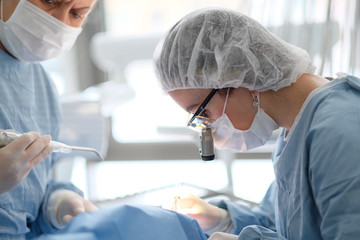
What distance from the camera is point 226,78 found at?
39.4 inches

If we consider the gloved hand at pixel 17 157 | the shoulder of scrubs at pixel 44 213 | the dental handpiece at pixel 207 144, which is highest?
the gloved hand at pixel 17 157

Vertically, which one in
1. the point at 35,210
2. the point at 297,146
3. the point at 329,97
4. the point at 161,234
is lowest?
the point at 35,210

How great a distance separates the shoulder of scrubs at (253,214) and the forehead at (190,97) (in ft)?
1.37

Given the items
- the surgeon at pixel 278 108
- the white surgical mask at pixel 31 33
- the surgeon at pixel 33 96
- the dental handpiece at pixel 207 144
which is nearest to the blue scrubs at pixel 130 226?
the surgeon at pixel 278 108

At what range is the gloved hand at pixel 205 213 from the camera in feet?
4.06

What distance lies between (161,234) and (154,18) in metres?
2.52

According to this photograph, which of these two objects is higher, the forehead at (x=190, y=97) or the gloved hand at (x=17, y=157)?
the forehead at (x=190, y=97)

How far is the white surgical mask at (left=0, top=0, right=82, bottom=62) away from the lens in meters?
1.18

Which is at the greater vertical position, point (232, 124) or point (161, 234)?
point (232, 124)

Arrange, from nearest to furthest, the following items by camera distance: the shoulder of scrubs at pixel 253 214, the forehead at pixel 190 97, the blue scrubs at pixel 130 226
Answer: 1. the blue scrubs at pixel 130 226
2. the forehead at pixel 190 97
3. the shoulder of scrubs at pixel 253 214

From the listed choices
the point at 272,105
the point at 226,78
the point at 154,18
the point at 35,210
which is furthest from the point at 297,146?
the point at 154,18

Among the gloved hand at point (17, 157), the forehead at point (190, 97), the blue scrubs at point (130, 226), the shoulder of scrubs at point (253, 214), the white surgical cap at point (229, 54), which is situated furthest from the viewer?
the shoulder of scrubs at point (253, 214)

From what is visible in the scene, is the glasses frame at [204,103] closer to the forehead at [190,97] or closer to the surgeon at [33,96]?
the forehead at [190,97]

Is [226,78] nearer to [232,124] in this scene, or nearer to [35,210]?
[232,124]
